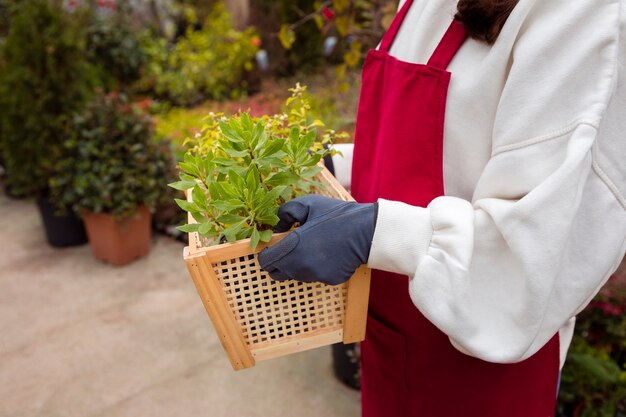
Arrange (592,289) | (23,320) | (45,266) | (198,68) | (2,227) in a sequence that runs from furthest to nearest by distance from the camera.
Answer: (198,68), (2,227), (45,266), (23,320), (592,289)

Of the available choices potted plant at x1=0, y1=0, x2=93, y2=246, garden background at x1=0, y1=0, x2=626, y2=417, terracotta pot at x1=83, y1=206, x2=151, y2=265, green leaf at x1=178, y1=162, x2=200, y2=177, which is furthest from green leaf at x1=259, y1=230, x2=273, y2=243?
potted plant at x1=0, y1=0, x2=93, y2=246

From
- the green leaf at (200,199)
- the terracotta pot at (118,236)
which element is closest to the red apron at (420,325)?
the green leaf at (200,199)

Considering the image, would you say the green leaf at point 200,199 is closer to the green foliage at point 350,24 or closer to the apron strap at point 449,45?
the apron strap at point 449,45

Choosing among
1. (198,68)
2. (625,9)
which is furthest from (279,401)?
(198,68)

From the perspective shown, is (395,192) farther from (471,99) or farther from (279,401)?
(279,401)

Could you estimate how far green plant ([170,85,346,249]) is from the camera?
0.99 metres

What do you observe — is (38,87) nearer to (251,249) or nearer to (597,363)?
(251,249)

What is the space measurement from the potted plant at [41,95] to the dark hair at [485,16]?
332cm

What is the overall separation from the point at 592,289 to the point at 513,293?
0.15m

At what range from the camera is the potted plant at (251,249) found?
98cm

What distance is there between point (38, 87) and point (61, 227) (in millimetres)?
970

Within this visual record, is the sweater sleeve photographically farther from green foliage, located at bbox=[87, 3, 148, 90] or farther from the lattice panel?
green foliage, located at bbox=[87, 3, 148, 90]

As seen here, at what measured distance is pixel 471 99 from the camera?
970 millimetres

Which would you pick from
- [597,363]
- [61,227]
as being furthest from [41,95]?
[597,363]
